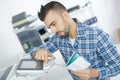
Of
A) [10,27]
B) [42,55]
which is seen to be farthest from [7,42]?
[42,55]

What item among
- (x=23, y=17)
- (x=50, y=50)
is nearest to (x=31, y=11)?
(x=23, y=17)

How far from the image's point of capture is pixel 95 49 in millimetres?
1287

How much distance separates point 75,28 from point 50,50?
0.85 ft

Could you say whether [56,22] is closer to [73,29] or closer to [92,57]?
[73,29]

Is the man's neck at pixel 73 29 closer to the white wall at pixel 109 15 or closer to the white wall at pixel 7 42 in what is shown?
the white wall at pixel 7 42

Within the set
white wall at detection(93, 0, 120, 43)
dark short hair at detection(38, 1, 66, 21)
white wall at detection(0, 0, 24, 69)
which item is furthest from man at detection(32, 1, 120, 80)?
white wall at detection(93, 0, 120, 43)

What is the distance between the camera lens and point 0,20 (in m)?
2.37

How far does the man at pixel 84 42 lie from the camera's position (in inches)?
48.8

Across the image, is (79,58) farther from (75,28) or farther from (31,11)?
(31,11)

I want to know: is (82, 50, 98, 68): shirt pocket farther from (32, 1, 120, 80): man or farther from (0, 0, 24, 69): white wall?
(0, 0, 24, 69): white wall

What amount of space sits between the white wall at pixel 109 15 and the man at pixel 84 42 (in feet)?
4.94

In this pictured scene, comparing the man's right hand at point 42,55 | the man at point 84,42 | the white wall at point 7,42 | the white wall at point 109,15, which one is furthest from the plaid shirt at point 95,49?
the white wall at point 109,15

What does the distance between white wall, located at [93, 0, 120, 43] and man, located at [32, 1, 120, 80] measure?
4.94ft

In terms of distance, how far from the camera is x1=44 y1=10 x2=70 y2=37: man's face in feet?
4.18
